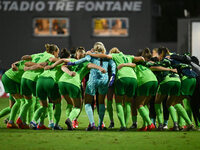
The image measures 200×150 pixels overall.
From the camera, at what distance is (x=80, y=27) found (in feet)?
120

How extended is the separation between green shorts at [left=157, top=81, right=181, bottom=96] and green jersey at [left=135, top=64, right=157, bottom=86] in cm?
28

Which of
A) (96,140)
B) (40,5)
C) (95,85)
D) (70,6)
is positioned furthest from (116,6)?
(96,140)

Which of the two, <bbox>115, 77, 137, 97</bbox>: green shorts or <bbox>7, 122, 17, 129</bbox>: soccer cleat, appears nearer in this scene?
<bbox>115, 77, 137, 97</bbox>: green shorts

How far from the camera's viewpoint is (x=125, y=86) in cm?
1292

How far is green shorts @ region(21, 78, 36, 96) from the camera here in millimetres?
13241

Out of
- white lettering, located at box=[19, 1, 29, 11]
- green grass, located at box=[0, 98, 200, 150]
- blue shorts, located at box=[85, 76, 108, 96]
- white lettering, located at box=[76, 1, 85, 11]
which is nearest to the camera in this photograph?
green grass, located at box=[0, 98, 200, 150]

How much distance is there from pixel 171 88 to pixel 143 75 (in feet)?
2.33

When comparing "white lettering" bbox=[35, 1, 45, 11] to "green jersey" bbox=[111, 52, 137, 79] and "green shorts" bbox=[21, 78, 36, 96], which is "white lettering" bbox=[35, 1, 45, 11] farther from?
"green jersey" bbox=[111, 52, 137, 79]

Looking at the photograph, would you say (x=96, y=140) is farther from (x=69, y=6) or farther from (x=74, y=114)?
(x=69, y=6)

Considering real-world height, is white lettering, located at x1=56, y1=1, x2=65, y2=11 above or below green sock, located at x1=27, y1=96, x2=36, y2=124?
above

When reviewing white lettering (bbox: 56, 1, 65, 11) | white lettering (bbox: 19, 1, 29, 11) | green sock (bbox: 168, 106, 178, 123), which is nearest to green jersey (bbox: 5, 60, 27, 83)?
green sock (bbox: 168, 106, 178, 123)

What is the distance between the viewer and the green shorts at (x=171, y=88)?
13.1 metres

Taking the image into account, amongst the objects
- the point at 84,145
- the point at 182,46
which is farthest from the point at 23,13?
the point at 84,145

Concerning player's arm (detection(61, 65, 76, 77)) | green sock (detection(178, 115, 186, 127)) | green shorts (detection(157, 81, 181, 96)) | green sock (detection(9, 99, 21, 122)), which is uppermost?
player's arm (detection(61, 65, 76, 77))
